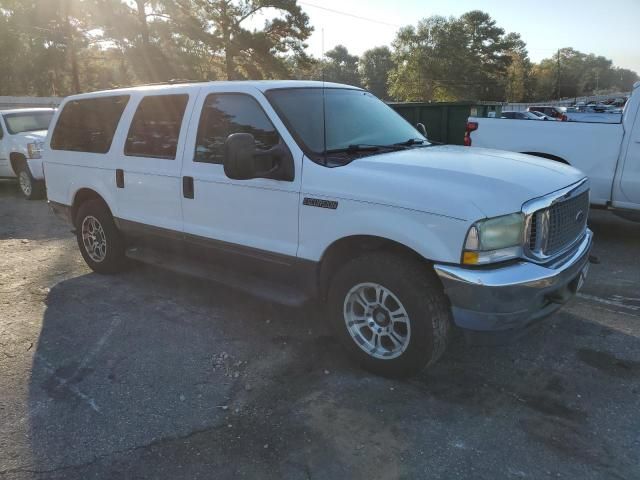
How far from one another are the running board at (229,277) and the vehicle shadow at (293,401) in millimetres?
404

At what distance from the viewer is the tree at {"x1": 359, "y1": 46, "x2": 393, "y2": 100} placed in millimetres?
79500

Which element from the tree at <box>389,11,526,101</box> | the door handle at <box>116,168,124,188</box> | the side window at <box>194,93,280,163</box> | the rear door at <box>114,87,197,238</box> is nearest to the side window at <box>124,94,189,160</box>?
the rear door at <box>114,87,197,238</box>

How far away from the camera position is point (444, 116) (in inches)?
393

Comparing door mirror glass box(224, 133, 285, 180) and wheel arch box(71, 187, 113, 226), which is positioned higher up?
door mirror glass box(224, 133, 285, 180)

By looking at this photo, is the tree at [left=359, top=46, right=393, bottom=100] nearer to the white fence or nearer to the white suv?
the white fence

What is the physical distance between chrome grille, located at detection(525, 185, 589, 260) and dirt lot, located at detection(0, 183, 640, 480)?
0.86 m

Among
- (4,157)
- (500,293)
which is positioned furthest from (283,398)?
(4,157)

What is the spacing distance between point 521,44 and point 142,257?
90.4m

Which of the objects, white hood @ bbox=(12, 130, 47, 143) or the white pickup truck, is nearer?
the white pickup truck

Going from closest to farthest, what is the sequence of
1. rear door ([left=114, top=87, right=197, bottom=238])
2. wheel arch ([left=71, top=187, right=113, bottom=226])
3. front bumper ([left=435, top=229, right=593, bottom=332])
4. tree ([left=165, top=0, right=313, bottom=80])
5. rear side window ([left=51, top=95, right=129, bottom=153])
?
front bumper ([left=435, top=229, right=593, bottom=332]) → rear door ([left=114, top=87, right=197, bottom=238]) → rear side window ([left=51, top=95, right=129, bottom=153]) → wheel arch ([left=71, top=187, right=113, bottom=226]) → tree ([left=165, top=0, right=313, bottom=80])

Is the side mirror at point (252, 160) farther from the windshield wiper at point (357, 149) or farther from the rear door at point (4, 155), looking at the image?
the rear door at point (4, 155)

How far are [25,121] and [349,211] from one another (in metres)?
10.6

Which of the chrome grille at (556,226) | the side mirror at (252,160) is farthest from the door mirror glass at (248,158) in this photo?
the chrome grille at (556,226)

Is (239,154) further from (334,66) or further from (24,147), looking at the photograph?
(24,147)
